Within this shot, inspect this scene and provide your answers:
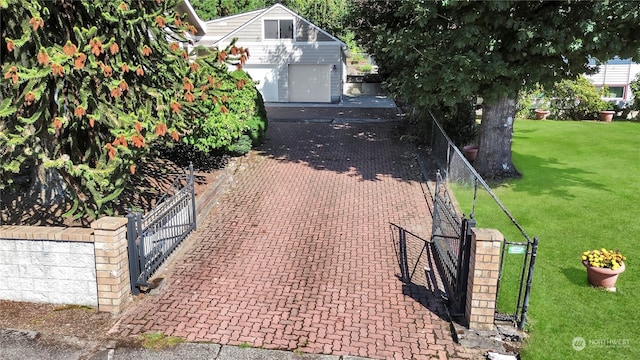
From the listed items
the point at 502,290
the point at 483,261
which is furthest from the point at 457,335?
the point at 502,290

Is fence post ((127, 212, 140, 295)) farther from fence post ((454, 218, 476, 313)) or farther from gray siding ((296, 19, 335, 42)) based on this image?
gray siding ((296, 19, 335, 42))

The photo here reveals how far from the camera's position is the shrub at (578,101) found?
2678 cm

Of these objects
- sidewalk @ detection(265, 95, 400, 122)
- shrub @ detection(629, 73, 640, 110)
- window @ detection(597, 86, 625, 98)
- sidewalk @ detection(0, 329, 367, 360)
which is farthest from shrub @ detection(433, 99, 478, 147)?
window @ detection(597, 86, 625, 98)

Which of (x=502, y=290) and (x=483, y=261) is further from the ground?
(x=483, y=261)

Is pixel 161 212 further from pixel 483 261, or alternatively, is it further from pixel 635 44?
pixel 635 44

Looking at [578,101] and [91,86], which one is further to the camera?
[578,101]

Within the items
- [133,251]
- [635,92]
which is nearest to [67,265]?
[133,251]

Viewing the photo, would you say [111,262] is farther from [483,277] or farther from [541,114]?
[541,114]

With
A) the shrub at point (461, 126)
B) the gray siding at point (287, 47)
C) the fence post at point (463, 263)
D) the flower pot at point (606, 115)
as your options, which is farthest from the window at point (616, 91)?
the fence post at point (463, 263)

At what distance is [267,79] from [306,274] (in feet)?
77.1

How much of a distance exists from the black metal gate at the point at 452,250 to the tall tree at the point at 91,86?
4.90 metres

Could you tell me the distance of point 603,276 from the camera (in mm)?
7578

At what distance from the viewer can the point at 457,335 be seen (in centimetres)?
627

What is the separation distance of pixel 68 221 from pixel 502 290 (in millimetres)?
8704
